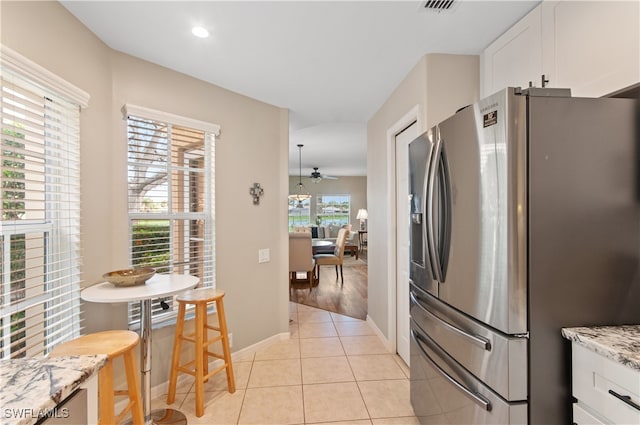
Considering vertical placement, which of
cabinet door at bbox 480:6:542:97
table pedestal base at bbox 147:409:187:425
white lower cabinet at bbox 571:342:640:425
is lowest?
table pedestal base at bbox 147:409:187:425

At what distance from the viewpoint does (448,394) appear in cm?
147

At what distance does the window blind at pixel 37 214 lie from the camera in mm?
1337

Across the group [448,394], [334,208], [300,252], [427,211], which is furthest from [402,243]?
[334,208]

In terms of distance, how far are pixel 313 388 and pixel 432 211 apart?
1.67 meters

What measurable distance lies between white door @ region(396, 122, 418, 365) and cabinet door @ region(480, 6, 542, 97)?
717 millimetres

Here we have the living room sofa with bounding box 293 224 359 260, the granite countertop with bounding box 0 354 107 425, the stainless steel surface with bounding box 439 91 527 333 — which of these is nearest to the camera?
the granite countertop with bounding box 0 354 107 425

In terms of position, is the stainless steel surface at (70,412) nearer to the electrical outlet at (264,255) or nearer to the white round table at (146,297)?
the white round table at (146,297)

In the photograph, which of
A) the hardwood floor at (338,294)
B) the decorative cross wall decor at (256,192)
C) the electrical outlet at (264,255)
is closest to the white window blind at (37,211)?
the decorative cross wall decor at (256,192)

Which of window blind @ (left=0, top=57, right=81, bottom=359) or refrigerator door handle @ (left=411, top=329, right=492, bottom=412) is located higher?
A: window blind @ (left=0, top=57, right=81, bottom=359)

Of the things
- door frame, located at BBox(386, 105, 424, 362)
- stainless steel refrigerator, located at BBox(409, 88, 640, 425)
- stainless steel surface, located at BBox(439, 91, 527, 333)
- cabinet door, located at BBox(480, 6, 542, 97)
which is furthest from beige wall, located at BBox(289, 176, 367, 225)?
stainless steel refrigerator, located at BBox(409, 88, 640, 425)

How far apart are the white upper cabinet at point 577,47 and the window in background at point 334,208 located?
8438mm

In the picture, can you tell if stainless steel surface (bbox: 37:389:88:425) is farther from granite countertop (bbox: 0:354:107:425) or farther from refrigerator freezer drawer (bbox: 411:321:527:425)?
refrigerator freezer drawer (bbox: 411:321:527:425)

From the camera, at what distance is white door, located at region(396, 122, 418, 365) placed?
8.70ft

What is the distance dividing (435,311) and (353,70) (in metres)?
1.86
